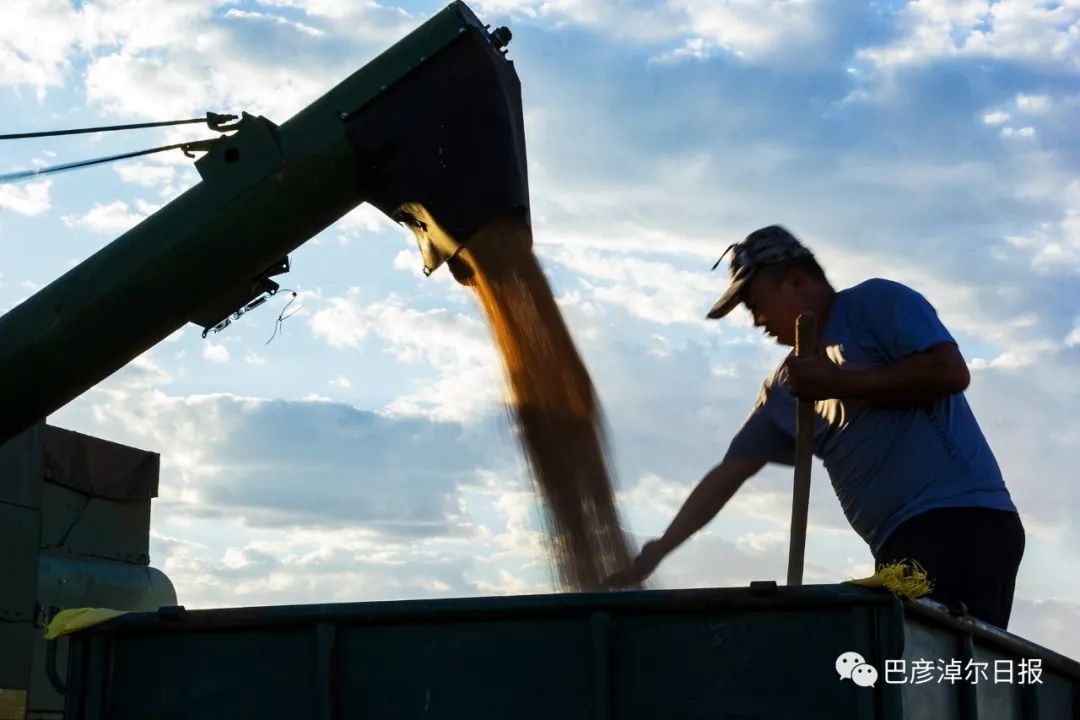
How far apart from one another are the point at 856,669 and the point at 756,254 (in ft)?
6.52

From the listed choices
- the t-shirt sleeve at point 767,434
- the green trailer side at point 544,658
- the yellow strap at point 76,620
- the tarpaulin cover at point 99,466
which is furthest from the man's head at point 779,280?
the tarpaulin cover at point 99,466

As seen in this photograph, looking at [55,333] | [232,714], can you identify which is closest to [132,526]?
[55,333]

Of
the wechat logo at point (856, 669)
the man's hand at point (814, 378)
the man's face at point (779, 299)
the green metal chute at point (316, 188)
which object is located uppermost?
the green metal chute at point (316, 188)

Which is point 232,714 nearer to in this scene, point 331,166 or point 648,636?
point 648,636

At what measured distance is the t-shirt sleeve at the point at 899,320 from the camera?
14.2 feet

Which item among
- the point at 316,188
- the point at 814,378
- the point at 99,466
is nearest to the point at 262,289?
the point at 316,188

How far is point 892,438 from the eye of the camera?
442 centimetres

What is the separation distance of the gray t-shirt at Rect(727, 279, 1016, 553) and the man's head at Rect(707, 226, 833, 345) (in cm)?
9

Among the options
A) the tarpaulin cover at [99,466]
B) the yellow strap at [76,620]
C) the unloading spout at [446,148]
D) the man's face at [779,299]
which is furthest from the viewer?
the tarpaulin cover at [99,466]

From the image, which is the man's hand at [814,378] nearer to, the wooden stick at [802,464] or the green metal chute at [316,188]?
the wooden stick at [802,464]

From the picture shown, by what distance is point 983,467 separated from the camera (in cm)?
435

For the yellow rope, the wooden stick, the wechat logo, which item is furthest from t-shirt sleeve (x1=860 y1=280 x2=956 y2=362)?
the wechat logo

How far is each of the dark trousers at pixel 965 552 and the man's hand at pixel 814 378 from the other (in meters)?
0.47

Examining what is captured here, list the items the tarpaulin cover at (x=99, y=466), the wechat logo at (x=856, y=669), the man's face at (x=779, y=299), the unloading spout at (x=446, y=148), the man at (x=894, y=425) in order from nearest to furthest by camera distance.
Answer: the wechat logo at (x=856, y=669), the man at (x=894, y=425), the unloading spout at (x=446, y=148), the man's face at (x=779, y=299), the tarpaulin cover at (x=99, y=466)
